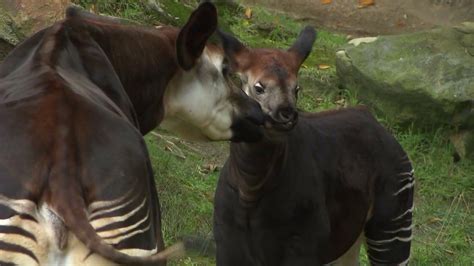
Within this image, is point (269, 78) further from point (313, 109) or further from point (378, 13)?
point (378, 13)

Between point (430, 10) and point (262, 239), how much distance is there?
23.5 ft

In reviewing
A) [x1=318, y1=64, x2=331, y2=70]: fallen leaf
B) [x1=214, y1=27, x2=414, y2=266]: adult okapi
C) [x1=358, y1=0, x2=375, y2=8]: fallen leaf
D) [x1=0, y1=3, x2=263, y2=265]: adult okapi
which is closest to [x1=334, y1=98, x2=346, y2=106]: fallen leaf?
[x1=318, y1=64, x2=331, y2=70]: fallen leaf

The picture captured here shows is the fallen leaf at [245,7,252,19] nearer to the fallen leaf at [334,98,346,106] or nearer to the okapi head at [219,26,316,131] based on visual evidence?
the fallen leaf at [334,98,346,106]

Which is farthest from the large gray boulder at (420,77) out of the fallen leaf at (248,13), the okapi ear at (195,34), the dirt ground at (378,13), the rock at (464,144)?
the okapi ear at (195,34)

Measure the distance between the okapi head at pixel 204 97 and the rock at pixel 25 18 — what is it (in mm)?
2772

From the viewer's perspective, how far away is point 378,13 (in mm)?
11562

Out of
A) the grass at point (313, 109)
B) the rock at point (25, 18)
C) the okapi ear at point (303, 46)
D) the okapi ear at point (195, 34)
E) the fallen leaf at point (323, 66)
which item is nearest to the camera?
the okapi ear at point (195, 34)

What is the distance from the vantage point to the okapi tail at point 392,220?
5.55 meters

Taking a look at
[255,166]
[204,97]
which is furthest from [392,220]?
[204,97]

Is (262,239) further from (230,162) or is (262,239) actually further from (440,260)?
(440,260)

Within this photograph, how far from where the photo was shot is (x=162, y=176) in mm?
6809

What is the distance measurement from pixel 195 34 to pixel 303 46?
151 cm

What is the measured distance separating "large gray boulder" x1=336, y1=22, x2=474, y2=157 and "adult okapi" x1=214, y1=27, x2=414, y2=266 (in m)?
2.81

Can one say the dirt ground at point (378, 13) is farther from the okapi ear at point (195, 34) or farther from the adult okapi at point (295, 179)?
the okapi ear at point (195, 34)
